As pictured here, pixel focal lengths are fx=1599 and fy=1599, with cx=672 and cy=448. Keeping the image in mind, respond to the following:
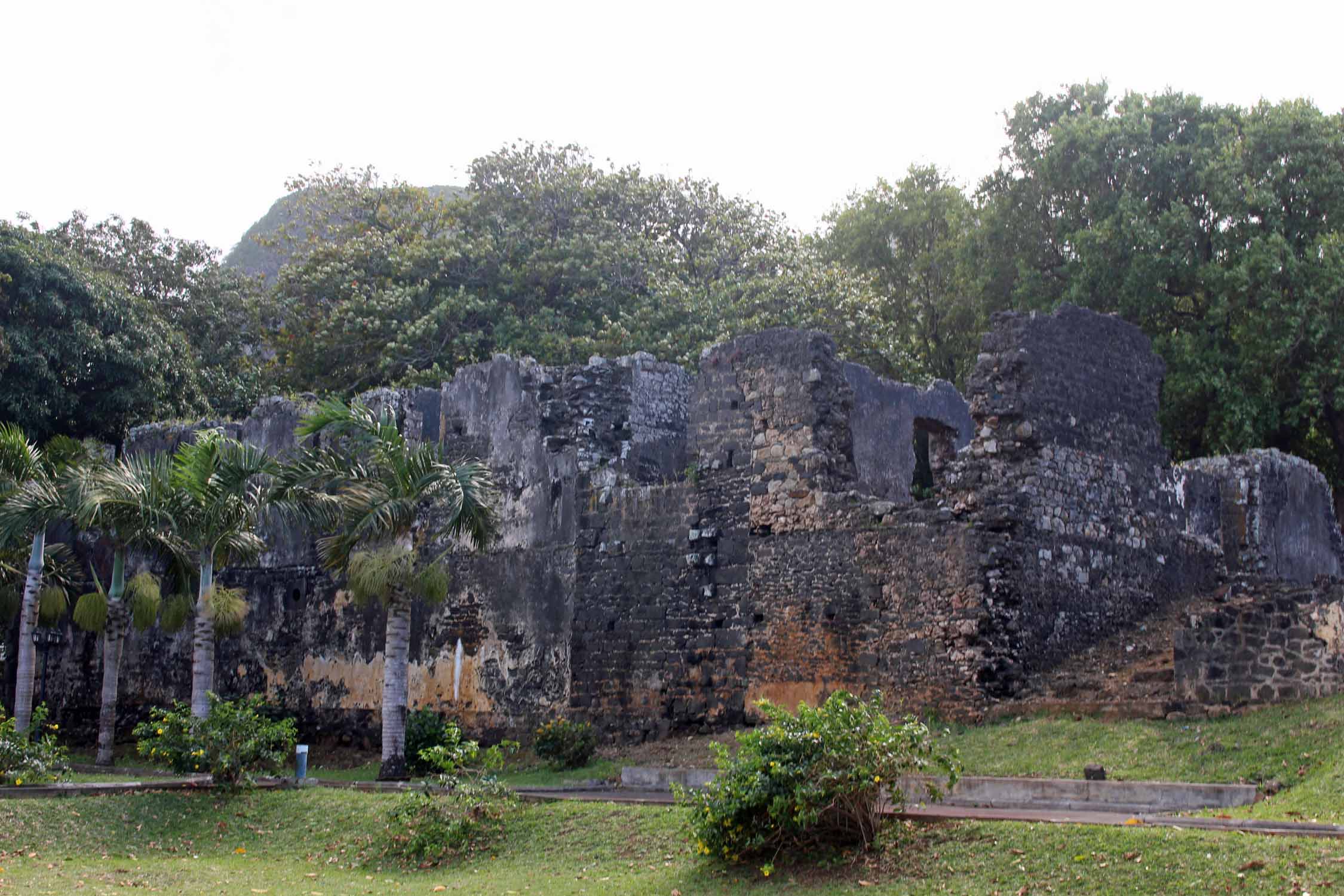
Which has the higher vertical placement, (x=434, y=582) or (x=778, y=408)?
(x=778, y=408)

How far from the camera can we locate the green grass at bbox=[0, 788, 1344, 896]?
903 cm

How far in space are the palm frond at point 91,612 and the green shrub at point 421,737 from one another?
468 centimetres

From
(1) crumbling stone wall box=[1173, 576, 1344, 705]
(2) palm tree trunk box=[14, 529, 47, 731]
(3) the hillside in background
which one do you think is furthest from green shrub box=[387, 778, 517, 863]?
(3) the hillside in background

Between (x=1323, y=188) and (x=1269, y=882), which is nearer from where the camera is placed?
(x=1269, y=882)

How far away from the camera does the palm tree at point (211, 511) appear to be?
61.9 feet

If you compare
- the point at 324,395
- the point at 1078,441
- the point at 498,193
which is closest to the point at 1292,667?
the point at 1078,441

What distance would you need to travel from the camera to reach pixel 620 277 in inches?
1219

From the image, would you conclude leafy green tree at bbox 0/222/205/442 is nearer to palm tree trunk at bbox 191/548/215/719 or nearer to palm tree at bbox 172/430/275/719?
palm tree at bbox 172/430/275/719

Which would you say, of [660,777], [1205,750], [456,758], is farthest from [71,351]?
[1205,750]

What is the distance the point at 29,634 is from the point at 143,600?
1432 mm

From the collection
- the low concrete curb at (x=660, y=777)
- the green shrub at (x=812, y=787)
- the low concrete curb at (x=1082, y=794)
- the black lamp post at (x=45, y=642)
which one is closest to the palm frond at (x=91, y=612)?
the black lamp post at (x=45, y=642)

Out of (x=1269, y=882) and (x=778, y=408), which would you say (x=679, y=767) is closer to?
(x=778, y=408)

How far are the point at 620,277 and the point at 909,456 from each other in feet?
38.3

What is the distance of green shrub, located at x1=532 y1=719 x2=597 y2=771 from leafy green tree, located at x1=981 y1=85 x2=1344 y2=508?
12.7 meters
